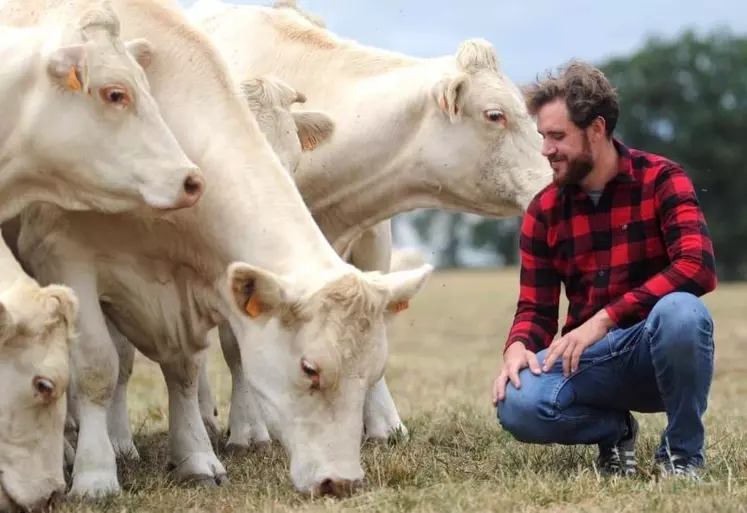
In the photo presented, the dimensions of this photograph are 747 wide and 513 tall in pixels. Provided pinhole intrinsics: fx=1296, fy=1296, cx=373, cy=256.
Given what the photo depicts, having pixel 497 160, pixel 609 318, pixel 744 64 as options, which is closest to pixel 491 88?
pixel 497 160

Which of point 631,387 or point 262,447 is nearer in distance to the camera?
point 631,387

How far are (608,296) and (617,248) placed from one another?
0.70 feet

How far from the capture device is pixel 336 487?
5180mm

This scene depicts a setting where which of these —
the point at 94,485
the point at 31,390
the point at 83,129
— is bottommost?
the point at 94,485

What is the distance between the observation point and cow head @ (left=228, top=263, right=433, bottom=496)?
5.25 meters

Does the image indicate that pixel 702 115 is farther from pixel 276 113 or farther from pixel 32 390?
pixel 32 390

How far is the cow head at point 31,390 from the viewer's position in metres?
4.99

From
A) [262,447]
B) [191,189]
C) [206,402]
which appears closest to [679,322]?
[191,189]

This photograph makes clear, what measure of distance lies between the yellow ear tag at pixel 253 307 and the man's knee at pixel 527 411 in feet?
3.75

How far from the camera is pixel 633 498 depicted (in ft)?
15.8

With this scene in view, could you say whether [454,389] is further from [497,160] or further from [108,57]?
[108,57]

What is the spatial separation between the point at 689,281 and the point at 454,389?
17.7 ft

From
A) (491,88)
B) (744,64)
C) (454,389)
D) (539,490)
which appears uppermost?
(744,64)

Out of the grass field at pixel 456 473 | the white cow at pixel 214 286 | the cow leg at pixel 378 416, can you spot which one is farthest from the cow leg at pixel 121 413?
the cow leg at pixel 378 416
